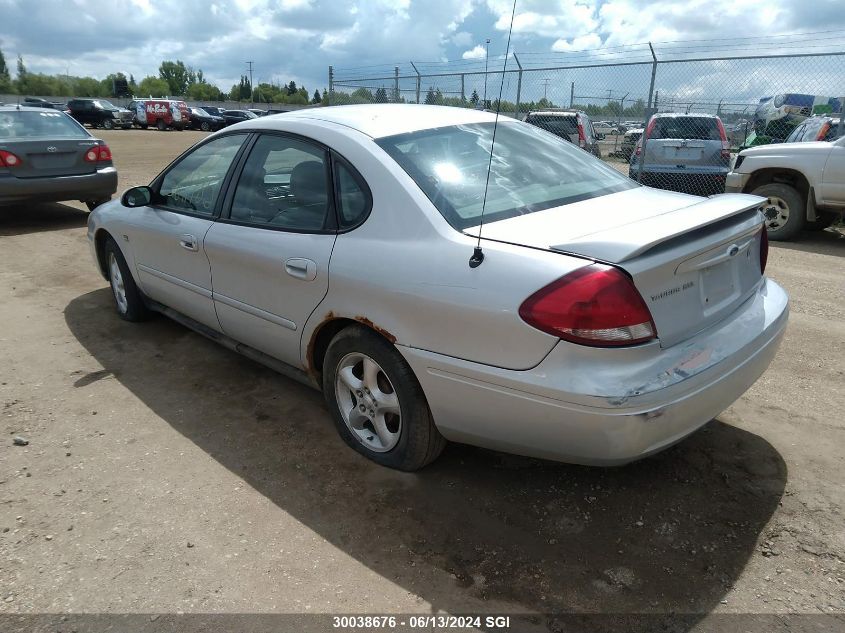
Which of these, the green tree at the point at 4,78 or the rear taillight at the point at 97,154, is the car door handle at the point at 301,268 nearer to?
the rear taillight at the point at 97,154

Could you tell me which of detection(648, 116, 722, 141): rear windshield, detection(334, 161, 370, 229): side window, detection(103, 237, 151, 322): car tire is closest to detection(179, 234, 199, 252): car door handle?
detection(103, 237, 151, 322): car tire

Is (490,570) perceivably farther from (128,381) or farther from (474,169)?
(128,381)

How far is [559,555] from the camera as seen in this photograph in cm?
242

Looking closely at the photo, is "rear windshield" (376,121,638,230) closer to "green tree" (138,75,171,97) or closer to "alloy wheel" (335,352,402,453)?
"alloy wheel" (335,352,402,453)

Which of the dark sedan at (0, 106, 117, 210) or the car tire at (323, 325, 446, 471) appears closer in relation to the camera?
the car tire at (323, 325, 446, 471)

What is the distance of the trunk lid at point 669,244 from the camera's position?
2.23m

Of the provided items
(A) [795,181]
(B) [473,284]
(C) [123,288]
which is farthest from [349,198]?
(A) [795,181]

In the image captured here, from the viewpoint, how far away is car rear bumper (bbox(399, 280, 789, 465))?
2.16 meters

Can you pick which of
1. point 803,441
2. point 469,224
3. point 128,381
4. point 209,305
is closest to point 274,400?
point 209,305

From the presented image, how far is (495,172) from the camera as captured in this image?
2.94 meters

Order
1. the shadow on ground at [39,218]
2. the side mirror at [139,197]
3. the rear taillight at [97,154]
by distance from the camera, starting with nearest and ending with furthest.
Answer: the side mirror at [139,197]
the shadow on ground at [39,218]
the rear taillight at [97,154]

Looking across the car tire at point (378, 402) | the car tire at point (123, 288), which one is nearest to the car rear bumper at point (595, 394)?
the car tire at point (378, 402)

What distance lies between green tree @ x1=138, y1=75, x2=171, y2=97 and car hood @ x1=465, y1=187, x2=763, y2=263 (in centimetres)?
13483

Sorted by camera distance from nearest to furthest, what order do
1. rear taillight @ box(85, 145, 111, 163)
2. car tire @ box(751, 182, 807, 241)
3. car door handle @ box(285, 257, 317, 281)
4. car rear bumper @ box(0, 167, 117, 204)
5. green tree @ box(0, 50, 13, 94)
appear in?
1. car door handle @ box(285, 257, 317, 281)
2. car tire @ box(751, 182, 807, 241)
3. car rear bumper @ box(0, 167, 117, 204)
4. rear taillight @ box(85, 145, 111, 163)
5. green tree @ box(0, 50, 13, 94)
